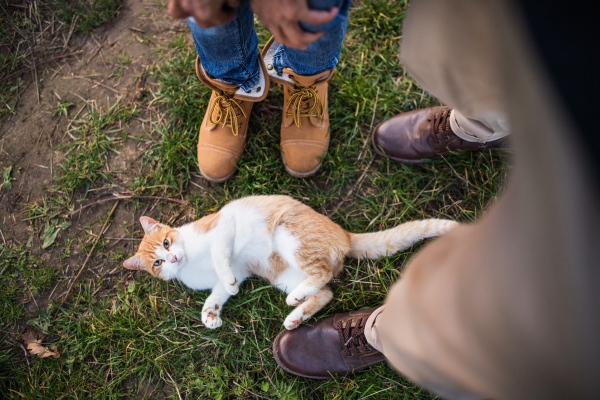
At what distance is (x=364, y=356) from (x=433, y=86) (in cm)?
162

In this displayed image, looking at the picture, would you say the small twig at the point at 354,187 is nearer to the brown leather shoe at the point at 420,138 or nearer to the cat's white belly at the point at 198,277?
the brown leather shoe at the point at 420,138

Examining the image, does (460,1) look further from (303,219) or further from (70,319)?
(70,319)

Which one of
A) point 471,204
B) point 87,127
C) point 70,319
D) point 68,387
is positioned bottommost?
point 68,387

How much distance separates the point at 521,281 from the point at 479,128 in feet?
4.58

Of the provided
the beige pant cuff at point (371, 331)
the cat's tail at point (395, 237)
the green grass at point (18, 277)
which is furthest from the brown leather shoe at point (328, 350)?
the green grass at point (18, 277)

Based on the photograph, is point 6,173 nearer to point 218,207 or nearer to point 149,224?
point 149,224

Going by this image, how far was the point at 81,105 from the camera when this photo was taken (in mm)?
2645

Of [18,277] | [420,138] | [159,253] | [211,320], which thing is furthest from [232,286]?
[18,277]

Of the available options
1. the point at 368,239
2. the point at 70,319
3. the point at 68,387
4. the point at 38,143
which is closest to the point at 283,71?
the point at 368,239

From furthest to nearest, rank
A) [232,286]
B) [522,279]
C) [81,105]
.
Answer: [81,105] < [232,286] < [522,279]

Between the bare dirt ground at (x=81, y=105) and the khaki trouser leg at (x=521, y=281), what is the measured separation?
231cm

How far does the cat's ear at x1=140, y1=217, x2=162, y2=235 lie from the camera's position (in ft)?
7.07

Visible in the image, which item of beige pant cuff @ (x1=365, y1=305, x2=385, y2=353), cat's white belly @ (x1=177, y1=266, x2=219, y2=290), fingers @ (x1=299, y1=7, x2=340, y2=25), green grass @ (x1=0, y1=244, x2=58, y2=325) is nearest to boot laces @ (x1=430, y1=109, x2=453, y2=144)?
beige pant cuff @ (x1=365, y1=305, x2=385, y2=353)

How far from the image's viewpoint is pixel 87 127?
101 inches
